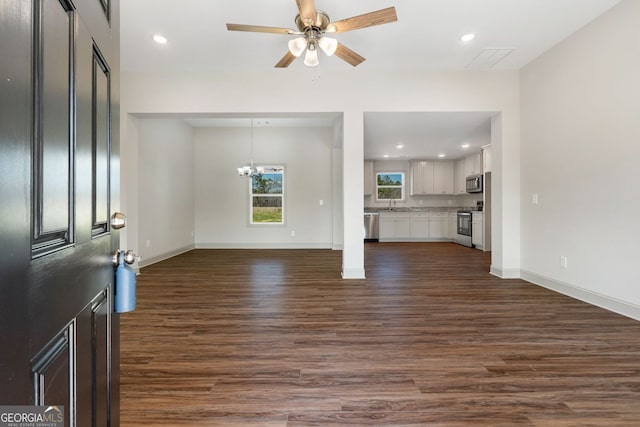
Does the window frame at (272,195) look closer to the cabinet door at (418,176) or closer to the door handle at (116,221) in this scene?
the cabinet door at (418,176)

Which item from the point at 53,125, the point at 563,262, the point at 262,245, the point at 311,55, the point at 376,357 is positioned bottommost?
the point at 376,357

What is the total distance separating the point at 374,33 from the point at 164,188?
4.45 meters

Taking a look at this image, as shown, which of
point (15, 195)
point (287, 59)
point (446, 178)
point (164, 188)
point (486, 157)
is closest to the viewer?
point (15, 195)

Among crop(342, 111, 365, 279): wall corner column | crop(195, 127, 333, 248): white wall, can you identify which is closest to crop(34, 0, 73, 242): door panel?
crop(342, 111, 365, 279): wall corner column

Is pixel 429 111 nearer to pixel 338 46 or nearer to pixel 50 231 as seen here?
pixel 338 46

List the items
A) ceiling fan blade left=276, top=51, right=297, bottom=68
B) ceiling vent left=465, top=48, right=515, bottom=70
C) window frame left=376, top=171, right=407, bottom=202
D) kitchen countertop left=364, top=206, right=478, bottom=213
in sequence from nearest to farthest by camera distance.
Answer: ceiling fan blade left=276, top=51, right=297, bottom=68
ceiling vent left=465, top=48, right=515, bottom=70
kitchen countertop left=364, top=206, right=478, bottom=213
window frame left=376, top=171, right=407, bottom=202

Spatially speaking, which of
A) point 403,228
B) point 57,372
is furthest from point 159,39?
point 403,228

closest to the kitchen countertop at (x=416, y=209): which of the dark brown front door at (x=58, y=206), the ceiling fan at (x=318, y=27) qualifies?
the ceiling fan at (x=318, y=27)

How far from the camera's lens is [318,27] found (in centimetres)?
260

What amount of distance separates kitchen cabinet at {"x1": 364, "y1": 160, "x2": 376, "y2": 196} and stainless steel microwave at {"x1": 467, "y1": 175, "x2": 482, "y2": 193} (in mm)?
2559

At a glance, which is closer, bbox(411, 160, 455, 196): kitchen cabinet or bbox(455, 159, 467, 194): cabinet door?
bbox(455, 159, 467, 194): cabinet door

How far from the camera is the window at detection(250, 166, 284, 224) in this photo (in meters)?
7.03

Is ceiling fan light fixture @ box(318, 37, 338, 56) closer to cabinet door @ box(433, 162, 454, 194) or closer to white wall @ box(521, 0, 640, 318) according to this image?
white wall @ box(521, 0, 640, 318)

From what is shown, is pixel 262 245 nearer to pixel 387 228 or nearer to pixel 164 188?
pixel 164 188
